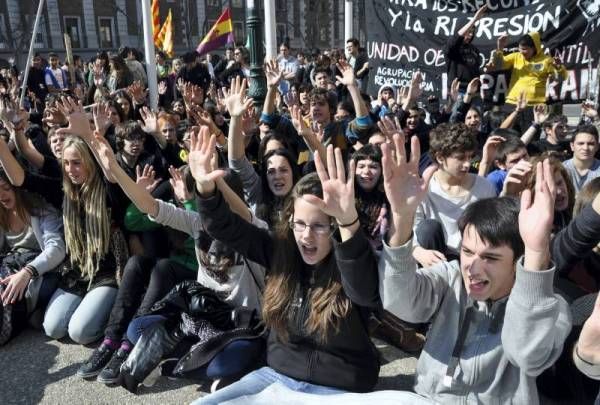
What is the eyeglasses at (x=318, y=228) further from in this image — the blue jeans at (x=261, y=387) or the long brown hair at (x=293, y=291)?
the blue jeans at (x=261, y=387)

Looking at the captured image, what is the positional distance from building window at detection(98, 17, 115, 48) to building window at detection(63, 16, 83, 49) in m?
1.51

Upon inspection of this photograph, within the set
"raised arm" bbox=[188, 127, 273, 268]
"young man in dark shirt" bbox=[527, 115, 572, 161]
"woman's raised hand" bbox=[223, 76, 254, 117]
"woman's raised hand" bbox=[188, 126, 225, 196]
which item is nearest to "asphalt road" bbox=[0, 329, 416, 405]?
"raised arm" bbox=[188, 127, 273, 268]

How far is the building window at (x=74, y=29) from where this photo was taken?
36844mm

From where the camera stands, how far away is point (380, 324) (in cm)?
318

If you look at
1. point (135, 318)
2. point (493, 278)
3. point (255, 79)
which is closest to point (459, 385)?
point (493, 278)

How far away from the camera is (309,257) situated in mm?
2248

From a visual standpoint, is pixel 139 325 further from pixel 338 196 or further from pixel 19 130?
pixel 19 130

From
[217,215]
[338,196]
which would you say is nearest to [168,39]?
[217,215]

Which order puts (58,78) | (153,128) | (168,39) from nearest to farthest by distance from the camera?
(153,128) < (58,78) < (168,39)

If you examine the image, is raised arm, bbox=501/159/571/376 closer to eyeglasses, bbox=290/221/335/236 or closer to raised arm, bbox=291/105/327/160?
eyeglasses, bbox=290/221/335/236

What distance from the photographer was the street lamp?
23.2 feet

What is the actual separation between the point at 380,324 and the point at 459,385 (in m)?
1.35

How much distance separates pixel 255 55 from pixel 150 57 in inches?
132

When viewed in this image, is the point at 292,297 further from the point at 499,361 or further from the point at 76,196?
the point at 76,196
